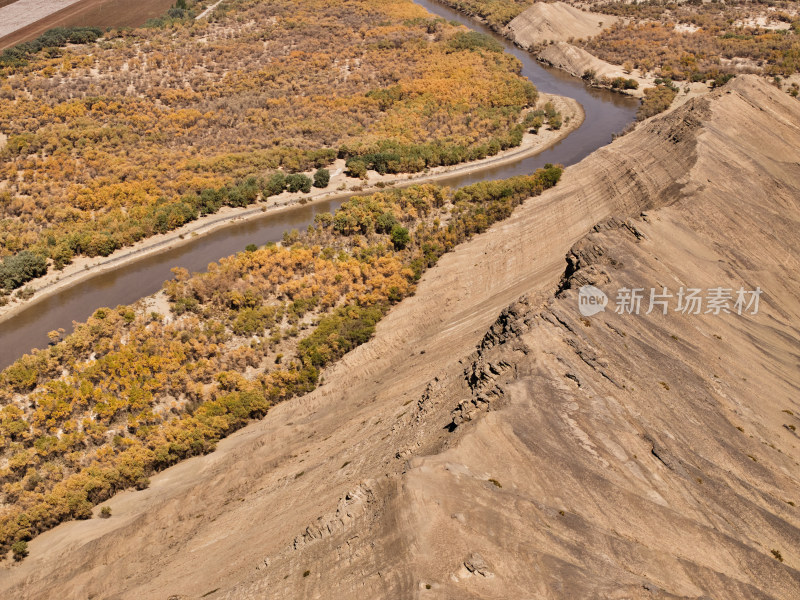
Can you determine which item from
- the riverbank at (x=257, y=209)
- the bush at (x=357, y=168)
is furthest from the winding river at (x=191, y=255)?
the bush at (x=357, y=168)

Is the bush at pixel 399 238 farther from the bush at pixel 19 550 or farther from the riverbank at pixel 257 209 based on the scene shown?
the bush at pixel 19 550

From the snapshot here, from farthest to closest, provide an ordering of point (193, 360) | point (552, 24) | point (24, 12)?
point (552, 24) < point (24, 12) < point (193, 360)

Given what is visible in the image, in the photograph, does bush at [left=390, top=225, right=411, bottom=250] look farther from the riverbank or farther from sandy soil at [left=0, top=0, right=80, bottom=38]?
sandy soil at [left=0, top=0, right=80, bottom=38]

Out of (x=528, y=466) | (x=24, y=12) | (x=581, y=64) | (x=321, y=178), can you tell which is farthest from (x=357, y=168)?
(x=24, y=12)

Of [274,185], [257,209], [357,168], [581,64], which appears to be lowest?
[257,209]

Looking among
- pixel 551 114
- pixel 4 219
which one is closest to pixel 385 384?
pixel 4 219

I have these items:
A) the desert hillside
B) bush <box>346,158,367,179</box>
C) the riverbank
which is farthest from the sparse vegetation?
bush <box>346,158,367,179</box>

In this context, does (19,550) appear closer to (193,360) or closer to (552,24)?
(193,360)
